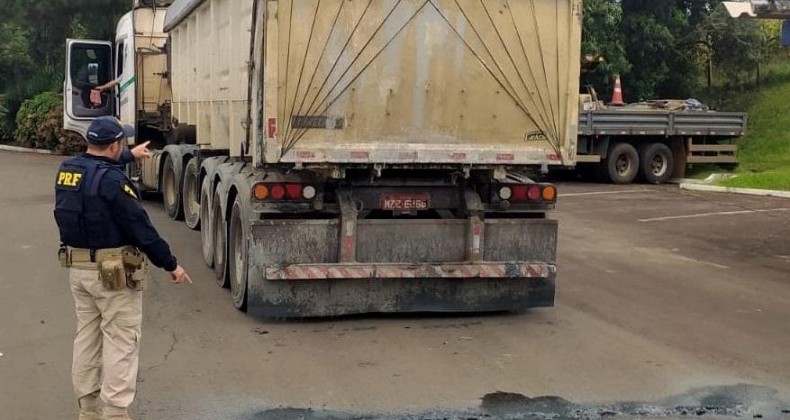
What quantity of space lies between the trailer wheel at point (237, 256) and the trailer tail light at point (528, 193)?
218 centimetres

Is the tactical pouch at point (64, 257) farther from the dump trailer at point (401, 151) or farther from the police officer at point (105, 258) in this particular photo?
the dump trailer at point (401, 151)

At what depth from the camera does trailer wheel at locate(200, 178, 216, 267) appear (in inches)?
392

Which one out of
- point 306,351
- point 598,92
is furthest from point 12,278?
point 598,92

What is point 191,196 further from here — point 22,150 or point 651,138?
point 22,150

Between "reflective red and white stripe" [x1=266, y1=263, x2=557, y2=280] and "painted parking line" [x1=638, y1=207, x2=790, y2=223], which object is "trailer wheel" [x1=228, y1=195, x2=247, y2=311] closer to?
"reflective red and white stripe" [x1=266, y1=263, x2=557, y2=280]

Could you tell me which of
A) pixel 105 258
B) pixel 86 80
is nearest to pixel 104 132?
pixel 105 258

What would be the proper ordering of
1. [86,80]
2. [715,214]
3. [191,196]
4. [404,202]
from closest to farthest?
1. [404,202]
2. [191,196]
3. [715,214]
4. [86,80]

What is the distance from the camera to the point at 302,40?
732 cm

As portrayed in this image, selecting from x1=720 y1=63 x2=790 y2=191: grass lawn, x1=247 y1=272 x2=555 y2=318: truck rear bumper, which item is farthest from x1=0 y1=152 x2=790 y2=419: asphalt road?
x1=720 y1=63 x2=790 y2=191: grass lawn

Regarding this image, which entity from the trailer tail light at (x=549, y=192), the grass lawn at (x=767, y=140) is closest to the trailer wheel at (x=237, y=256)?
the trailer tail light at (x=549, y=192)

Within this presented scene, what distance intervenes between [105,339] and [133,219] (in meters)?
0.68

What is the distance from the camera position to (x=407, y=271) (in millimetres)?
7680

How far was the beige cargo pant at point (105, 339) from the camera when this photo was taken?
5090 mm

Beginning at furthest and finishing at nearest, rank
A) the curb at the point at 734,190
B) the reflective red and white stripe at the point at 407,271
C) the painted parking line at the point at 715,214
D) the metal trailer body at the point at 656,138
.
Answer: the metal trailer body at the point at 656,138, the curb at the point at 734,190, the painted parking line at the point at 715,214, the reflective red and white stripe at the point at 407,271
